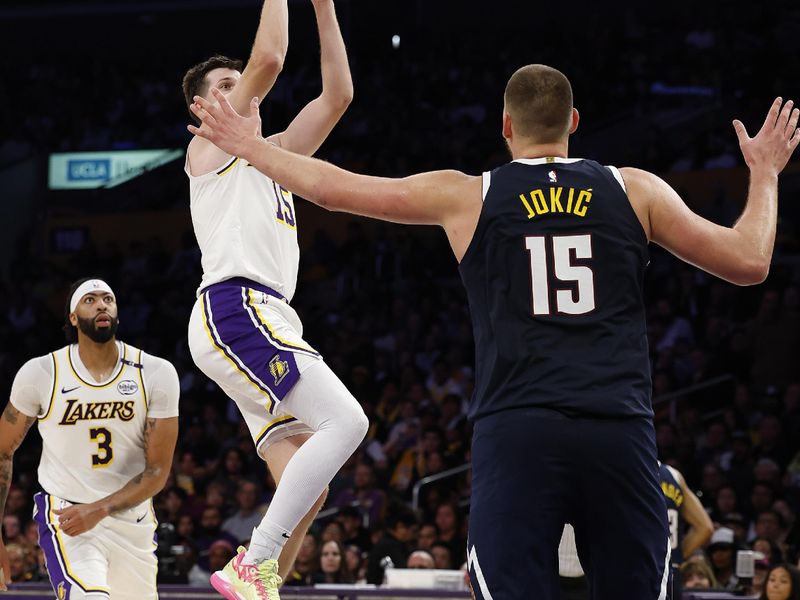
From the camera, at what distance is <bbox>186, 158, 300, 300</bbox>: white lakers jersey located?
5.66 m

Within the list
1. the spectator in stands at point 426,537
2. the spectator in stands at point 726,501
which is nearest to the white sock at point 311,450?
the spectator in stands at point 426,537

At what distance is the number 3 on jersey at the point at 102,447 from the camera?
288 inches

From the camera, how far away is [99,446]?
734 cm

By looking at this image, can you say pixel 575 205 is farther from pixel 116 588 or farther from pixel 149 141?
pixel 149 141

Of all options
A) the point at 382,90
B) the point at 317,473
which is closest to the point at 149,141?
the point at 382,90

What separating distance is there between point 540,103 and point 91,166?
19069mm

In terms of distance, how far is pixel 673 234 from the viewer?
4109mm

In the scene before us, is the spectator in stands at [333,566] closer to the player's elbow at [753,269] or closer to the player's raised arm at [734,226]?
the player's raised arm at [734,226]

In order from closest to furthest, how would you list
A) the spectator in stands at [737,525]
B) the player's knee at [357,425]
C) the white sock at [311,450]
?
the white sock at [311,450]
the player's knee at [357,425]
the spectator in stands at [737,525]

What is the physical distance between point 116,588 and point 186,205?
14.6 metres

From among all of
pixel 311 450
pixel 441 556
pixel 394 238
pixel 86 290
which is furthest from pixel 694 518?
pixel 394 238

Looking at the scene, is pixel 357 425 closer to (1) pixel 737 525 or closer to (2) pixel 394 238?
(1) pixel 737 525

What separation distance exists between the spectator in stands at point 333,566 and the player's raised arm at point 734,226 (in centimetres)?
773

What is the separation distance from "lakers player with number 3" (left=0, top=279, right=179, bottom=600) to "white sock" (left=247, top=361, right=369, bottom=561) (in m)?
2.18
